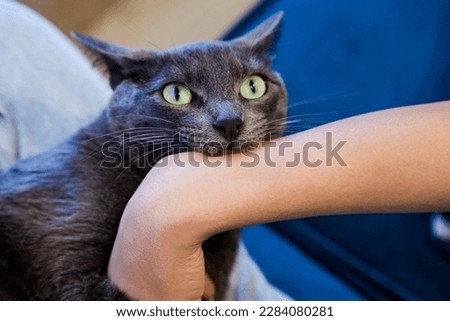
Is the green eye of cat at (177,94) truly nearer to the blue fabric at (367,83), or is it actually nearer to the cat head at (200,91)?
the cat head at (200,91)

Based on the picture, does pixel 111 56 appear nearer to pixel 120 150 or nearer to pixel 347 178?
pixel 120 150

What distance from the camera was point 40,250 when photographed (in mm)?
481

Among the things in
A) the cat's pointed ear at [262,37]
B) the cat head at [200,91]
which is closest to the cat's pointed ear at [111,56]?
the cat head at [200,91]

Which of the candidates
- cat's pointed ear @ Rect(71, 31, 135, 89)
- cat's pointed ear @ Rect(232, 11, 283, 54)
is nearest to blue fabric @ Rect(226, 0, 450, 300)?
cat's pointed ear @ Rect(232, 11, 283, 54)

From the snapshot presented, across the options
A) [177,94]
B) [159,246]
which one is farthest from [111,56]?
[159,246]

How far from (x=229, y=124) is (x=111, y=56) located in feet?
0.58

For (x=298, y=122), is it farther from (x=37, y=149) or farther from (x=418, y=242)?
(x=37, y=149)

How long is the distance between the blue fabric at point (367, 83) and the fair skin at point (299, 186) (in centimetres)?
11

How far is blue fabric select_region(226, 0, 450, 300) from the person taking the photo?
1.81 ft

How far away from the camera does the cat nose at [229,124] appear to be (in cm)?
44

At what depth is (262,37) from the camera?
0.55 metres

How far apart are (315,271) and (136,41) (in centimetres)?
38

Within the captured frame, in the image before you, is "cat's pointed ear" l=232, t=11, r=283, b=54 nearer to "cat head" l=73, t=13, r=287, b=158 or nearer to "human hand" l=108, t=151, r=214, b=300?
"cat head" l=73, t=13, r=287, b=158

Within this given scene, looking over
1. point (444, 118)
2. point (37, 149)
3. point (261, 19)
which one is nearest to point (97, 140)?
point (37, 149)
